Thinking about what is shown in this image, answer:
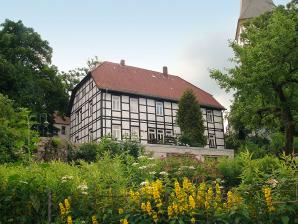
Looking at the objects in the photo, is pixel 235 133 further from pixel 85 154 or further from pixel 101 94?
pixel 85 154

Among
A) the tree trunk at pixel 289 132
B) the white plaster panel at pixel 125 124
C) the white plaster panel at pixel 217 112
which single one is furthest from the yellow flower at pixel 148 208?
the white plaster panel at pixel 217 112

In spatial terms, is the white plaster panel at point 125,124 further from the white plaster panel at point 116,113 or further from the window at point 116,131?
the white plaster panel at point 116,113

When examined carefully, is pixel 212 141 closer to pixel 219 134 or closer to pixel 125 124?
pixel 219 134

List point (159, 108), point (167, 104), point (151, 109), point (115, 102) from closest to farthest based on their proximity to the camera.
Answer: point (115, 102), point (151, 109), point (159, 108), point (167, 104)

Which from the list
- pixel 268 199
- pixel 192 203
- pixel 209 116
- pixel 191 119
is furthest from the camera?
pixel 209 116

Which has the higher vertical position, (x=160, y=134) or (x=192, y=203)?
(x=160, y=134)

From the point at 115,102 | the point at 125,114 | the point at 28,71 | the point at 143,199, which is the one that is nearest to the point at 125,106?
the point at 125,114

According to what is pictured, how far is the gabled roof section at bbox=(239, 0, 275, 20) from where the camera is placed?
190ft

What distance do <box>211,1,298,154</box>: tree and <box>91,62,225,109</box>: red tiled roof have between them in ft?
39.8

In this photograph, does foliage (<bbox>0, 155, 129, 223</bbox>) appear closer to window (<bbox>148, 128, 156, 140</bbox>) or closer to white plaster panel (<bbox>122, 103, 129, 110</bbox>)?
white plaster panel (<bbox>122, 103, 129, 110</bbox>)

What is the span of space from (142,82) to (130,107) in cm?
445

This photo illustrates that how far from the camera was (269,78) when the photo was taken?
75.0 ft

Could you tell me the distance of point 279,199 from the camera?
4844 millimetres

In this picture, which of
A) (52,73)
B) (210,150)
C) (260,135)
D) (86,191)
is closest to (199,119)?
(210,150)
